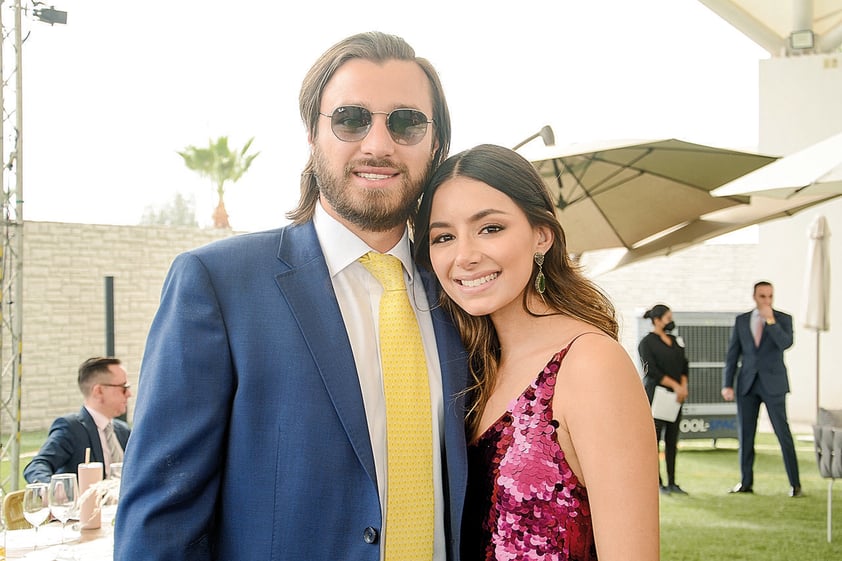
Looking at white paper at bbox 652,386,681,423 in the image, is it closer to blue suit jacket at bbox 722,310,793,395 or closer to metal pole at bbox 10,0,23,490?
blue suit jacket at bbox 722,310,793,395

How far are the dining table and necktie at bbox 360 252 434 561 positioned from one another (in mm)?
1841

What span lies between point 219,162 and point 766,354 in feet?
49.8

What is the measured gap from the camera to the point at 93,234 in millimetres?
12906

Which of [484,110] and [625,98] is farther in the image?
[484,110]

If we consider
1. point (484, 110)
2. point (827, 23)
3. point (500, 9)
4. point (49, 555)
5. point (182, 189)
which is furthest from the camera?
point (484, 110)

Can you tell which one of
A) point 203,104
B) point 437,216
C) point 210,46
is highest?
point 210,46

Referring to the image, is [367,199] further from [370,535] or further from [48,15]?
[48,15]

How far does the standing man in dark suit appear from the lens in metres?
7.73

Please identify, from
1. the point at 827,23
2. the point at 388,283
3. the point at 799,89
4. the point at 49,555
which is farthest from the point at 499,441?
the point at 827,23

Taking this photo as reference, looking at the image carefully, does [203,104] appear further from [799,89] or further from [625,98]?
[799,89]

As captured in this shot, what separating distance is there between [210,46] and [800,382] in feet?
51.0

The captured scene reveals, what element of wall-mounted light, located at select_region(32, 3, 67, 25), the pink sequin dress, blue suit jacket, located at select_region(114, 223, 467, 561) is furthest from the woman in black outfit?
blue suit jacket, located at select_region(114, 223, 467, 561)

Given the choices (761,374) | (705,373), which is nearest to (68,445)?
(761,374)

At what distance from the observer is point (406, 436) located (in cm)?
197
